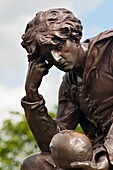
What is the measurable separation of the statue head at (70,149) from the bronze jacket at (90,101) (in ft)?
2.53

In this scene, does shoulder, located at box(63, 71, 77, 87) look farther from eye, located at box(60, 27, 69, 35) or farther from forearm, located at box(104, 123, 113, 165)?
forearm, located at box(104, 123, 113, 165)

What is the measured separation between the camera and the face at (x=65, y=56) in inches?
210

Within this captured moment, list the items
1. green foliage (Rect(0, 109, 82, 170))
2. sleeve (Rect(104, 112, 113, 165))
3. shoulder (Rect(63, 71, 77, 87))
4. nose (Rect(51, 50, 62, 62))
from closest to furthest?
sleeve (Rect(104, 112, 113, 165)), nose (Rect(51, 50, 62, 62)), shoulder (Rect(63, 71, 77, 87)), green foliage (Rect(0, 109, 82, 170))

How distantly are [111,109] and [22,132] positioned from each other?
1452cm

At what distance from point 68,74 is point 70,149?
1.37 meters

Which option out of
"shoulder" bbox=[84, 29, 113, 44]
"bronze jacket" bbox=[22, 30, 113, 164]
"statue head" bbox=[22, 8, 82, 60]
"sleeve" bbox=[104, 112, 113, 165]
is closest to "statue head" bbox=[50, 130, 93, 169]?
"sleeve" bbox=[104, 112, 113, 165]

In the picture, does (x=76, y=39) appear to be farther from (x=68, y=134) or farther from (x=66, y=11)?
(x=68, y=134)

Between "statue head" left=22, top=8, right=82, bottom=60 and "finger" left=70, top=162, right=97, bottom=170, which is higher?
"statue head" left=22, top=8, right=82, bottom=60

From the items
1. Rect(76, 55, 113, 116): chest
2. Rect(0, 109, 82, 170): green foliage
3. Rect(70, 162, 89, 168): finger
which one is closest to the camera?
Rect(70, 162, 89, 168): finger

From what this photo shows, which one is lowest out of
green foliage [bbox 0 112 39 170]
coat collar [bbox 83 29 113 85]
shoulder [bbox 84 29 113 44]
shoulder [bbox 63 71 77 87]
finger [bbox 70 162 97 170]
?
green foliage [bbox 0 112 39 170]

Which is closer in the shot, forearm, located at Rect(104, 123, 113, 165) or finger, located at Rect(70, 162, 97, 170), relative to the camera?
finger, located at Rect(70, 162, 97, 170)

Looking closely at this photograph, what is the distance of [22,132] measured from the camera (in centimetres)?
2008

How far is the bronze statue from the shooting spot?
5.38m

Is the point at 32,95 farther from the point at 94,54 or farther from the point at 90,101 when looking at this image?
the point at 94,54
